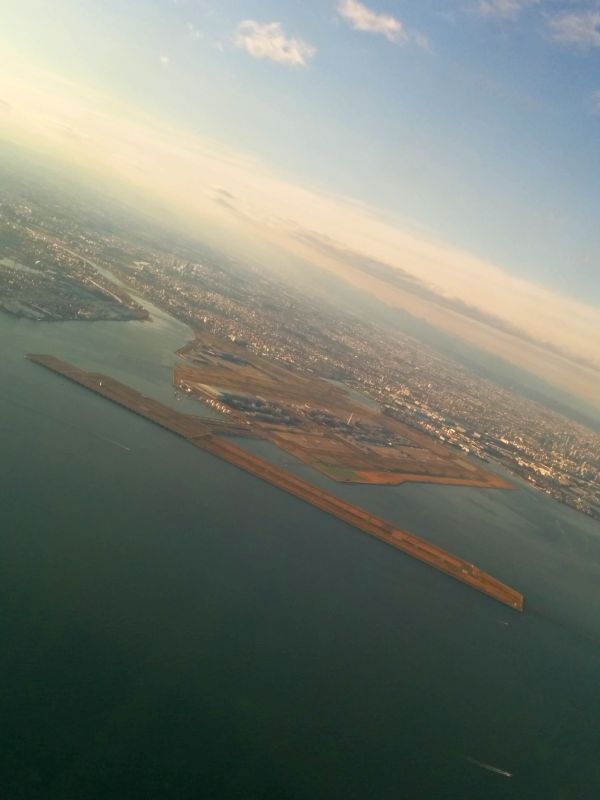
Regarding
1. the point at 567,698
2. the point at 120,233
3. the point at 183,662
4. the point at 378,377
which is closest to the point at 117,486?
the point at 183,662

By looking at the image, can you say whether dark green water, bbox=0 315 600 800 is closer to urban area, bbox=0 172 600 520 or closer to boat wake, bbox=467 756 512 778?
boat wake, bbox=467 756 512 778

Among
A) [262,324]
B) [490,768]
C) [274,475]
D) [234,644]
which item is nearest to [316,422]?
[274,475]

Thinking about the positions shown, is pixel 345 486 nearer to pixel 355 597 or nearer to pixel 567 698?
pixel 355 597

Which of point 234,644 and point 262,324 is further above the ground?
point 262,324

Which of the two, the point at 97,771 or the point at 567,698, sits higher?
the point at 567,698

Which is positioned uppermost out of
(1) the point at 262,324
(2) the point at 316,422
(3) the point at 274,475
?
(1) the point at 262,324

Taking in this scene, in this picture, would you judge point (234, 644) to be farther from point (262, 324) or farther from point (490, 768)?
point (262, 324)
